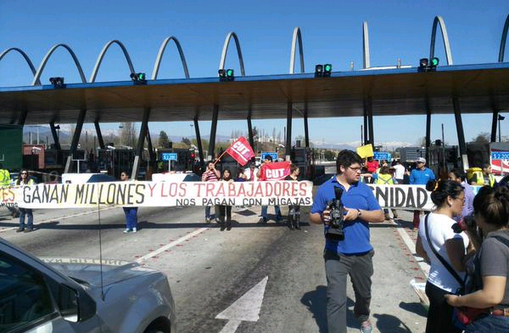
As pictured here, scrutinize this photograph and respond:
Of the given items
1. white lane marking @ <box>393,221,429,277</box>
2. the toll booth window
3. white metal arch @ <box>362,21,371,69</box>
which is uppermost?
white metal arch @ <box>362,21,371,69</box>

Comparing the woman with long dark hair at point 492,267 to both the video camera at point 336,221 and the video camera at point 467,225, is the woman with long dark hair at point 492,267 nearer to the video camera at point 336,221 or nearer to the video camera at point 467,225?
the video camera at point 467,225

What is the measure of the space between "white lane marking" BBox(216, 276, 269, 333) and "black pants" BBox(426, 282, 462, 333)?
89.0 inches

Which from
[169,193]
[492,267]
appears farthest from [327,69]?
[492,267]

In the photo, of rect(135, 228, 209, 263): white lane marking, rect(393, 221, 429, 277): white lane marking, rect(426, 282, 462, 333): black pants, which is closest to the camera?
rect(426, 282, 462, 333): black pants

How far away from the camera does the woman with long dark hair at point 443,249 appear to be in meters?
3.26

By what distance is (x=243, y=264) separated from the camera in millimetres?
7758

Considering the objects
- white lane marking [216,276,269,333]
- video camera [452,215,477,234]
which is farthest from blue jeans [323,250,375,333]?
white lane marking [216,276,269,333]

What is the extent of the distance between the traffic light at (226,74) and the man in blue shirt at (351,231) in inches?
736

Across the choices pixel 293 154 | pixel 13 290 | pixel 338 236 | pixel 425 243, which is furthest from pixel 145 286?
pixel 293 154

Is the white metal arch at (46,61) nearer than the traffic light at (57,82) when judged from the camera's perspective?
No

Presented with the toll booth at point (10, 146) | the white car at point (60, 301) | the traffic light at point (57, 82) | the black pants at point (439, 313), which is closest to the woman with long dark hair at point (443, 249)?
the black pants at point (439, 313)

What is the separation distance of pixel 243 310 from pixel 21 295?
3.52 metres

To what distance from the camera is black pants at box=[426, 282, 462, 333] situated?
3240 millimetres

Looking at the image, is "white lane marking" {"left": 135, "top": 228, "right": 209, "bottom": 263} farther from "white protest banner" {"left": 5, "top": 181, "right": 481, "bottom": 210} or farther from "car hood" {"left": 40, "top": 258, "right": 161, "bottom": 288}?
"car hood" {"left": 40, "top": 258, "right": 161, "bottom": 288}
